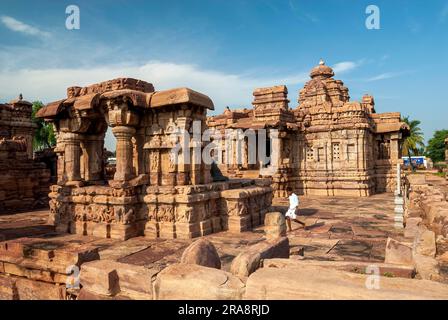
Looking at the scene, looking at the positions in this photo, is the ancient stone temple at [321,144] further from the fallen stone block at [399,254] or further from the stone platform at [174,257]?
the fallen stone block at [399,254]

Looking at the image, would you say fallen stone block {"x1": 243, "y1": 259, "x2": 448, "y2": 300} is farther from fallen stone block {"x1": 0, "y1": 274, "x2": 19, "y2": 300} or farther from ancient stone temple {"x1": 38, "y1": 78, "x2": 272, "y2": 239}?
ancient stone temple {"x1": 38, "y1": 78, "x2": 272, "y2": 239}

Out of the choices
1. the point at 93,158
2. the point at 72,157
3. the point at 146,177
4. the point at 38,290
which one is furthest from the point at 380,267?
the point at 93,158

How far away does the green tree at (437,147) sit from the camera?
56.6m

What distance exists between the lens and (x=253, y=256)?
140 inches

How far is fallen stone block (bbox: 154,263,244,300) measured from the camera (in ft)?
9.63

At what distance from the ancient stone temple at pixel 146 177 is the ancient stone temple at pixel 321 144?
912cm

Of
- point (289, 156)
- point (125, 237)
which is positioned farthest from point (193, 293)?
point (289, 156)

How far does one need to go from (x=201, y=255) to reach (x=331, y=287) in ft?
5.23

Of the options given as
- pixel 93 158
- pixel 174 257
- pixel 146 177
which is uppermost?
pixel 93 158

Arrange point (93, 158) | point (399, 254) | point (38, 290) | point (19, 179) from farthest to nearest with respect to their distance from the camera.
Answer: point (19, 179)
point (93, 158)
point (38, 290)
point (399, 254)

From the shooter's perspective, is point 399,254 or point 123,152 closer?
point 399,254

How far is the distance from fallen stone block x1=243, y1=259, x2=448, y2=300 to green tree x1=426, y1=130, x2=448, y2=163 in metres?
64.9

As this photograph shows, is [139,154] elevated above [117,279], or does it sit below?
above

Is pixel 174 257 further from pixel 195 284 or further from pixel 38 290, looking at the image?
pixel 195 284
